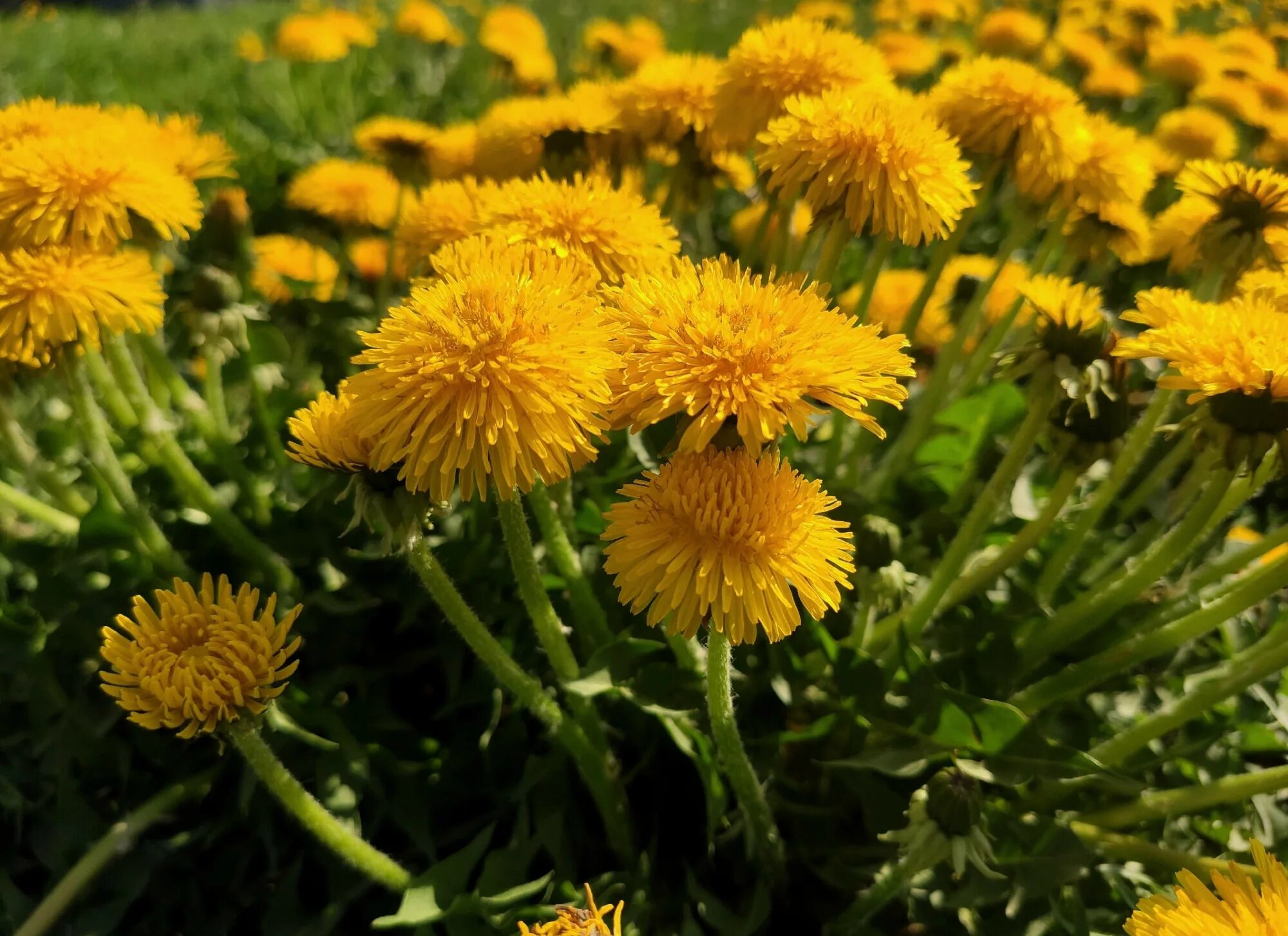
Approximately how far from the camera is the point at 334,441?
1.20 metres

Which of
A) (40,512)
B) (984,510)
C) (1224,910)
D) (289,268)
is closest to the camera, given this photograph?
(1224,910)

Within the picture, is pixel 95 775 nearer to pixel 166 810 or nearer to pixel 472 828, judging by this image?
pixel 166 810

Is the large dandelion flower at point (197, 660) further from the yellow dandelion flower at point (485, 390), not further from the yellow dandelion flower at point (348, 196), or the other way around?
the yellow dandelion flower at point (348, 196)

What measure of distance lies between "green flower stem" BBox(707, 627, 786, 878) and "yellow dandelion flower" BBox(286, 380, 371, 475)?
0.52 m

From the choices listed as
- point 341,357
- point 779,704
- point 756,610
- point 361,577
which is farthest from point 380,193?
point 756,610

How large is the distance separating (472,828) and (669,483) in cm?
104

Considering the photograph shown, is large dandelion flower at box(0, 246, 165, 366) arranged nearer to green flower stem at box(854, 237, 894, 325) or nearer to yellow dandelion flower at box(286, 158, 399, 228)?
yellow dandelion flower at box(286, 158, 399, 228)

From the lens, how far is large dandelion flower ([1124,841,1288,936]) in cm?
95

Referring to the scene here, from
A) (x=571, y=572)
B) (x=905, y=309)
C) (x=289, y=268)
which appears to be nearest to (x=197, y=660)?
(x=571, y=572)

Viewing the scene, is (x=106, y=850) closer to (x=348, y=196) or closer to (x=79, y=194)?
(x=79, y=194)

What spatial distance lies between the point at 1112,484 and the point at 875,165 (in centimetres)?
76

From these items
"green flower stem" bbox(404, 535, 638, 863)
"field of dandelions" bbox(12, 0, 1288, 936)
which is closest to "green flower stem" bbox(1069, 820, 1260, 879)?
"field of dandelions" bbox(12, 0, 1288, 936)

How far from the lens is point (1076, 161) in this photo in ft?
5.69

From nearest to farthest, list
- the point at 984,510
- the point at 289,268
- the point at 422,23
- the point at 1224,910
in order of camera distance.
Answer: the point at 1224,910, the point at 984,510, the point at 289,268, the point at 422,23
